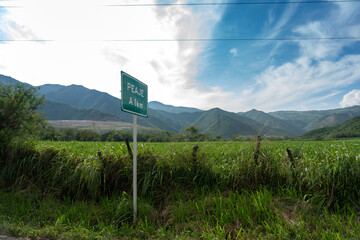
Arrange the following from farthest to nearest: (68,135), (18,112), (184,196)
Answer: (68,135), (18,112), (184,196)

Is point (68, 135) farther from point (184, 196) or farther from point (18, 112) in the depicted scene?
point (184, 196)

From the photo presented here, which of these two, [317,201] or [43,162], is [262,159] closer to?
[317,201]

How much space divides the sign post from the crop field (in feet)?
2.61

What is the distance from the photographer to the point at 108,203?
3.82 metres

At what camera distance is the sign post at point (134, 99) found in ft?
10.1

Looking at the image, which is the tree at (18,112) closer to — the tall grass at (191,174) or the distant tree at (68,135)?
the tall grass at (191,174)

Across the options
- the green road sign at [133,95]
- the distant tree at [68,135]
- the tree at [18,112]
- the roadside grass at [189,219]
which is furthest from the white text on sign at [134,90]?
the distant tree at [68,135]

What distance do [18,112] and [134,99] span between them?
4.97 meters

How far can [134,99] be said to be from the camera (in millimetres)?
3340

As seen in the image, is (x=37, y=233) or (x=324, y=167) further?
(x=324, y=167)

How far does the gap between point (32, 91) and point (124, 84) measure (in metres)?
5.11

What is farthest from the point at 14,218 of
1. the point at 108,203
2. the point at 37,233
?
the point at 108,203

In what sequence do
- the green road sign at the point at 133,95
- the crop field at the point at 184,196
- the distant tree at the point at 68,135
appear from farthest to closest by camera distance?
the distant tree at the point at 68,135 < the green road sign at the point at 133,95 < the crop field at the point at 184,196

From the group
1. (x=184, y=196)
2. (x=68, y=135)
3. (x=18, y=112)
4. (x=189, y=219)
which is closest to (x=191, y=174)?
(x=184, y=196)
